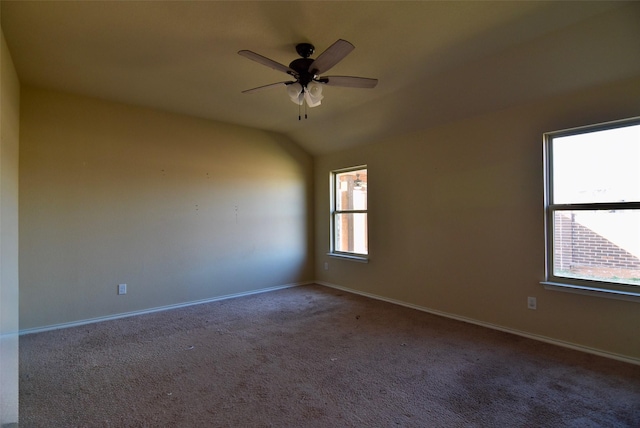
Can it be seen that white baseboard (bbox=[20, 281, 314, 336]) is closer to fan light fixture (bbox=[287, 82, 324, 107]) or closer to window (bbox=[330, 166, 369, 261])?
window (bbox=[330, 166, 369, 261])

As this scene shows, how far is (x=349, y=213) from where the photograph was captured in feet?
17.0

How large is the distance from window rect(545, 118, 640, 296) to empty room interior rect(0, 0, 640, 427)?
0.02 m

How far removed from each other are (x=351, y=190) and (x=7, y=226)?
4057mm

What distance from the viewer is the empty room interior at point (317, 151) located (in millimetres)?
2330

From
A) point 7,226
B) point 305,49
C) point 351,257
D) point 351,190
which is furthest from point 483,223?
point 7,226

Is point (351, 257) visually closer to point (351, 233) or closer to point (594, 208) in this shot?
point (351, 233)

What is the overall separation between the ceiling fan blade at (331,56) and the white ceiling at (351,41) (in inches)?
10.7

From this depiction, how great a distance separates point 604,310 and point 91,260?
5.20 m

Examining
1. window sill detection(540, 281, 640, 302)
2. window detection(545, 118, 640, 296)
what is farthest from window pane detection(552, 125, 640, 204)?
window sill detection(540, 281, 640, 302)

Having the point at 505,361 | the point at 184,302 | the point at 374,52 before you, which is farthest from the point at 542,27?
the point at 184,302

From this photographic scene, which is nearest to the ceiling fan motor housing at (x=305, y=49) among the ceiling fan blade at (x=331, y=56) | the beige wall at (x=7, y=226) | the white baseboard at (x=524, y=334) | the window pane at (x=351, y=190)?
the ceiling fan blade at (x=331, y=56)

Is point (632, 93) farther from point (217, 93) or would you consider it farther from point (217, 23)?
point (217, 93)

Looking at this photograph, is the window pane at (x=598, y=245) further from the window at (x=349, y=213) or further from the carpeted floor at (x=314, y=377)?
the window at (x=349, y=213)

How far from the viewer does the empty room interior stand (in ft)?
7.64
